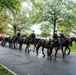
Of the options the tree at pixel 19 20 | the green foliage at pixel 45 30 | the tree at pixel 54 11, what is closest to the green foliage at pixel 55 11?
the tree at pixel 54 11

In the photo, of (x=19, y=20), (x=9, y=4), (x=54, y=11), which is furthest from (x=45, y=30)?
(x=9, y=4)

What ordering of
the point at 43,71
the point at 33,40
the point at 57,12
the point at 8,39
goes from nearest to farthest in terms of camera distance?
the point at 43,71 → the point at 33,40 → the point at 8,39 → the point at 57,12

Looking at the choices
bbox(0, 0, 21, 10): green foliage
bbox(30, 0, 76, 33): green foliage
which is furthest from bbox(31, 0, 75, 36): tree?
bbox(0, 0, 21, 10): green foliage

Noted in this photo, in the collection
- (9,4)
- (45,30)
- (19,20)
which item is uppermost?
(19,20)

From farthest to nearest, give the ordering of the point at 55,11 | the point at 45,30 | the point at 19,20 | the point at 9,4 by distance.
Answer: the point at 19,20 < the point at 45,30 < the point at 55,11 < the point at 9,4

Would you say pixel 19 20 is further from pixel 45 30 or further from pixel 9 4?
pixel 9 4

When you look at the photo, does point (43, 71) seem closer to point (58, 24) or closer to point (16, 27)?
point (58, 24)

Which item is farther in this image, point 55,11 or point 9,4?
point 55,11

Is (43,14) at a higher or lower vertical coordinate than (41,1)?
lower

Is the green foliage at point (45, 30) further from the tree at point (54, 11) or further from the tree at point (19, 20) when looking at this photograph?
the tree at point (19, 20)

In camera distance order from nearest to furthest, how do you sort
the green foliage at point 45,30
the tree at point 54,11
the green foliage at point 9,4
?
the green foliage at point 9,4 < the tree at point 54,11 < the green foliage at point 45,30

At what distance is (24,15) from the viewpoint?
44656 millimetres

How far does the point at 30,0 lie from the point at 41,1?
20271 mm

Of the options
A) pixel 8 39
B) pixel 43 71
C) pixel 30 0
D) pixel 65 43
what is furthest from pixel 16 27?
→ pixel 43 71
